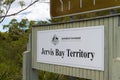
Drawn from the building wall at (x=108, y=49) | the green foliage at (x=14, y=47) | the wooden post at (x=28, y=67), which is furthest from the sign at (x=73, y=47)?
the green foliage at (x=14, y=47)

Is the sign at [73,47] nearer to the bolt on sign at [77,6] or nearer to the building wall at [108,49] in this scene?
the building wall at [108,49]

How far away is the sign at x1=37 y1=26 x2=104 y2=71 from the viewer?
6.91 meters

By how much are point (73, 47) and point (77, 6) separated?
1.08m

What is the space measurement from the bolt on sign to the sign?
1.71ft

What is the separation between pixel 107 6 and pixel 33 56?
3026 millimetres

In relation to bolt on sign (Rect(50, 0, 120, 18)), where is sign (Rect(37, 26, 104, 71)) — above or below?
below

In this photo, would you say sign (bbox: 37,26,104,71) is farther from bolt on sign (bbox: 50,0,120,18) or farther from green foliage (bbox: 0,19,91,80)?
green foliage (bbox: 0,19,91,80)

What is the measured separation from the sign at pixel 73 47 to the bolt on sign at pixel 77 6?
0.52m

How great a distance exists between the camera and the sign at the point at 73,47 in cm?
691

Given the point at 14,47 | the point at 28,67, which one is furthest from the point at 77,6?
the point at 14,47

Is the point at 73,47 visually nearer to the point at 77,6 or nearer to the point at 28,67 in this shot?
the point at 77,6

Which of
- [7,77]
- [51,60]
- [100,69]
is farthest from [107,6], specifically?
[7,77]

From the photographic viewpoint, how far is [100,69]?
22.4 feet

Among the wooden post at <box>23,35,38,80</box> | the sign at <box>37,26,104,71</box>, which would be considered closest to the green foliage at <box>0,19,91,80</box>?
the wooden post at <box>23,35,38,80</box>
